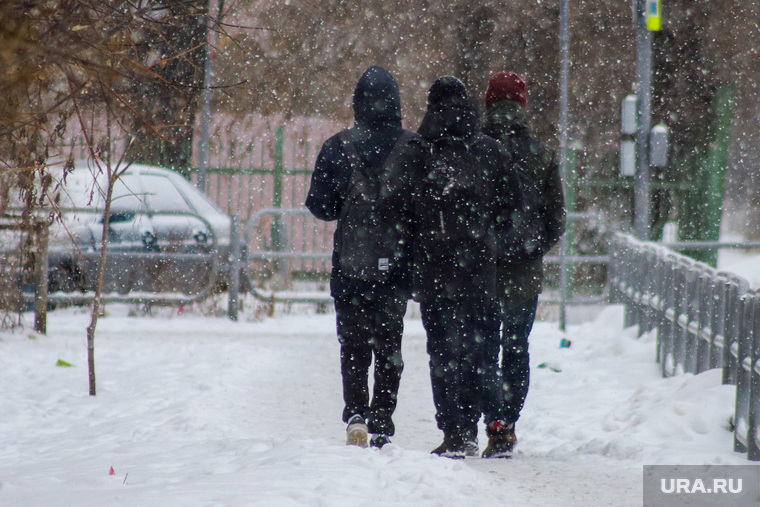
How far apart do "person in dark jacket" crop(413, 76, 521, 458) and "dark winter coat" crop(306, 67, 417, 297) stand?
Answer: 0.14m

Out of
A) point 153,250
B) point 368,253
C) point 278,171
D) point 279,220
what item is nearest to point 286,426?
point 368,253

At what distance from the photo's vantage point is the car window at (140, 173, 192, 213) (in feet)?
37.7

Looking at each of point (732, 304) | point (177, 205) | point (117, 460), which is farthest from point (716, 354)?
point (177, 205)

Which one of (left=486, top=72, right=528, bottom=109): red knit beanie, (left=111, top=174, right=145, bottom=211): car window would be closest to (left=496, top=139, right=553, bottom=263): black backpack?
(left=486, top=72, right=528, bottom=109): red knit beanie

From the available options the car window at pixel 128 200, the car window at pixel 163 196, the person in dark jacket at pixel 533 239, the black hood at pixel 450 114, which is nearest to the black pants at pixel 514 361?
the person in dark jacket at pixel 533 239

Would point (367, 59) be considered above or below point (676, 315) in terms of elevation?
above

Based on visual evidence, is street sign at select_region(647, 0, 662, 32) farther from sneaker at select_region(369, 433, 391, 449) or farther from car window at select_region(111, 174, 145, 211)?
sneaker at select_region(369, 433, 391, 449)

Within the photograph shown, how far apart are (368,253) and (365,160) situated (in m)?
0.46

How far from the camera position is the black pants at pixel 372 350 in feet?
16.4

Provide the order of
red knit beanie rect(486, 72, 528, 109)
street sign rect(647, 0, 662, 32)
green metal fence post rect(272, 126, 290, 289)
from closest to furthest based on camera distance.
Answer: red knit beanie rect(486, 72, 528, 109), street sign rect(647, 0, 662, 32), green metal fence post rect(272, 126, 290, 289)

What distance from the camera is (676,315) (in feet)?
24.6

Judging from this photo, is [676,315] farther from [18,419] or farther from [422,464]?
[18,419]

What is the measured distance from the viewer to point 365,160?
16.3ft

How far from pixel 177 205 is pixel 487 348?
723 centimetres
